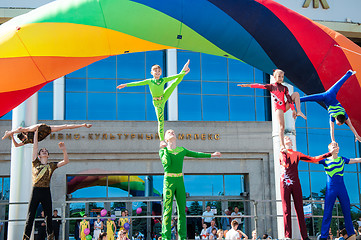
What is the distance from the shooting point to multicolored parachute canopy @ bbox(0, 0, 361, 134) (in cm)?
802

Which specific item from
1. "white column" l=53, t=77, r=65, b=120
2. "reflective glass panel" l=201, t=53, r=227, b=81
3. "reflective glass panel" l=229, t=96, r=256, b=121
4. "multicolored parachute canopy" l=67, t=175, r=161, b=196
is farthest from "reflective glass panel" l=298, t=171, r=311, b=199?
"white column" l=53, t=77, r=65, b=120

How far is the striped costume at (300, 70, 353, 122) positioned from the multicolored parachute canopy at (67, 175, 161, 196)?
13328 mm

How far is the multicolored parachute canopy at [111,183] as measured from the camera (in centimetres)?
2017

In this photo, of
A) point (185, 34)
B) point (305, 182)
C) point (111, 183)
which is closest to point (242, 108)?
point (305, 182)

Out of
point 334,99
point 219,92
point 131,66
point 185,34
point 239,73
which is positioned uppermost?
point 131,66

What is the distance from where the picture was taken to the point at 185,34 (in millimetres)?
8422

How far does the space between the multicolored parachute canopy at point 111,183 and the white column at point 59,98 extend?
2618 mm

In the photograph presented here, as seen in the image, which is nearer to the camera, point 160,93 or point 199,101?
point 160,93

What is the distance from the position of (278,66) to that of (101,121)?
12.8m

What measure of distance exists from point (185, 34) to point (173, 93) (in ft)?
41.9

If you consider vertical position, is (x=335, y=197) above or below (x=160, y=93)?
below

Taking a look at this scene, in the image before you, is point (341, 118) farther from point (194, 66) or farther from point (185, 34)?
point (194, 66)

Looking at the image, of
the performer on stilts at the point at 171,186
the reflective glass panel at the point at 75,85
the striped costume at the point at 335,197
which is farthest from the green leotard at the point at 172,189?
the reflective glass panel at the point at 75,85

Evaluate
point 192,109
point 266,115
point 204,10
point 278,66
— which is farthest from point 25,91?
point 266,115
